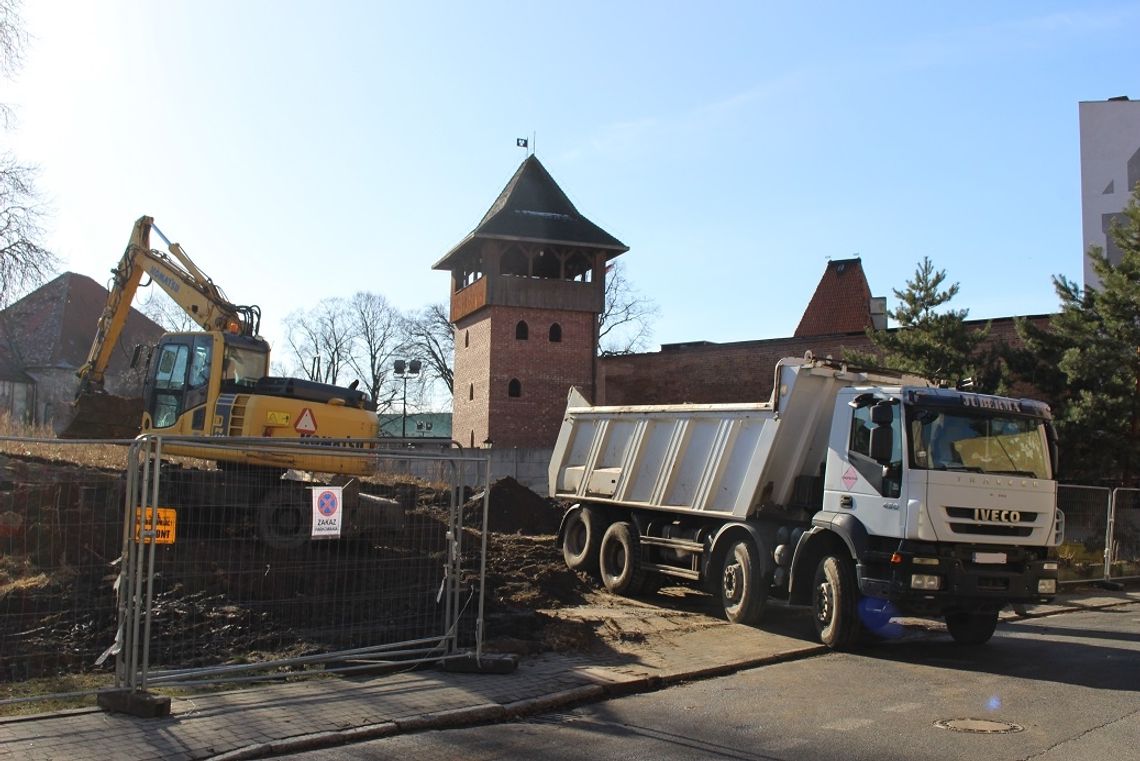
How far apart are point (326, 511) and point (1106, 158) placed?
57925mm

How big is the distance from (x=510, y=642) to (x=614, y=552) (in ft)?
19.2

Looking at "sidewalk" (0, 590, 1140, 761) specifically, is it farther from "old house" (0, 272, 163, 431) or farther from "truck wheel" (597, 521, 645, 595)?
"old house" (0, 272, 163, 431)

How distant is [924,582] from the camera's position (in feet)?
36.2

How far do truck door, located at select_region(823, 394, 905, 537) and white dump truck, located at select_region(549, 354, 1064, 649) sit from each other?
17 mm

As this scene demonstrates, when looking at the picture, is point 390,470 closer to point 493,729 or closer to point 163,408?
point 493,729

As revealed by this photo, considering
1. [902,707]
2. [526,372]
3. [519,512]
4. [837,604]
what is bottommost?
[902,707]

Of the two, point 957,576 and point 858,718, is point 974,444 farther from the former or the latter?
point 858,718

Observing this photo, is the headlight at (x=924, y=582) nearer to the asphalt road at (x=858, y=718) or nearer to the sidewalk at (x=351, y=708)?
the asphalt road at (x=858, y=718)

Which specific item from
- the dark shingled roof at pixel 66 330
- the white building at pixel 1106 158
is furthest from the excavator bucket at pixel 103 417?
the white building at pixel 1106 158

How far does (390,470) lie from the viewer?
33.3ft

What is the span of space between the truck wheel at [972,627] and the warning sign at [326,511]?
7.56 metres

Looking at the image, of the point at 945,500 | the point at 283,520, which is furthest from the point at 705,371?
the point at 283,520

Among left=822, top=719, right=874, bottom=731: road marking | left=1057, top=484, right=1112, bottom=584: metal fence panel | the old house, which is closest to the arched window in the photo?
the old house

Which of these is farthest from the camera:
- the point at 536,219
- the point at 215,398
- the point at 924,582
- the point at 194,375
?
the point at 536,219
